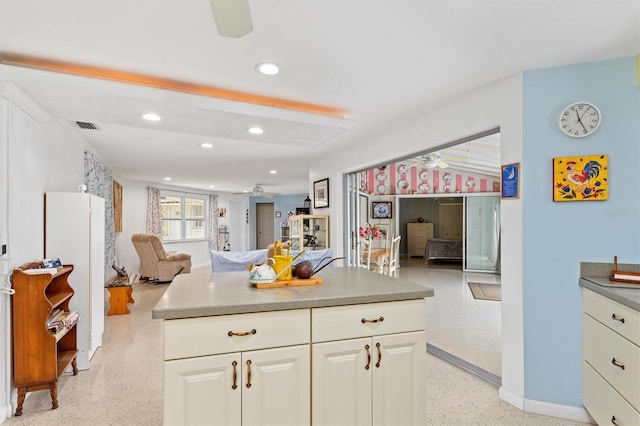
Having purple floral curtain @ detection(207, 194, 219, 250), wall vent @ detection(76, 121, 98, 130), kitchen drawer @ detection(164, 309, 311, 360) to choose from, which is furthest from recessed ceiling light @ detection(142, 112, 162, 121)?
purple floral curtain @ detection(207, 194, 219, 250)

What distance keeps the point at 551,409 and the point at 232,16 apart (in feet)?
9.39

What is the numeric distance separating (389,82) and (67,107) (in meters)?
2.36

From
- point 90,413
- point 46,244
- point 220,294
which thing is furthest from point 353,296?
point 46,244

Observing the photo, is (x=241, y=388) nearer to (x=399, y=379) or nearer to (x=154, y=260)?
(x=399, y=379)

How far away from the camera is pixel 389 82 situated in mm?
2486

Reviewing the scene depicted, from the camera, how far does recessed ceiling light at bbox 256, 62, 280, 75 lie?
2197 mm

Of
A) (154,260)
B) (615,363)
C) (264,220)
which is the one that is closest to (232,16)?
(615,363)

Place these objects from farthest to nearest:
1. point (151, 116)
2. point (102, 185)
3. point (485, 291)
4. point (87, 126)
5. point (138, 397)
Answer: point (485, 291), point (102, 185), point (87, 126), point (151, 116), point (138, 397)

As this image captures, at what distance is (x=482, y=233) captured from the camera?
317 inches

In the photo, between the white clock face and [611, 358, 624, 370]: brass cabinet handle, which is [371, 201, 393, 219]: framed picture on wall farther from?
[611, 358, 624, 370]: brass cabinet handle

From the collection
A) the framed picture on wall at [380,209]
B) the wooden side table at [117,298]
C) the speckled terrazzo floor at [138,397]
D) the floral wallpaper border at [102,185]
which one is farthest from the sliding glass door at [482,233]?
the floral wallpaper border at [102,185]

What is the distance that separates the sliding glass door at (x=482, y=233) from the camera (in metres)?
7.98

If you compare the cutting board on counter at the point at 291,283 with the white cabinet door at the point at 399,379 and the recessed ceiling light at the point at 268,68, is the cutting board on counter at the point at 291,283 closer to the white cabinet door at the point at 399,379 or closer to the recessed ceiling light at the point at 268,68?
the white cabinet door at the point at 399,379

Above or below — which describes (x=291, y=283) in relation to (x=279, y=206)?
below
